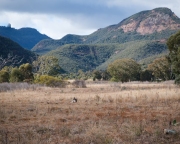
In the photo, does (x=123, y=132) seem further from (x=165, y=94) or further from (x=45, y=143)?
(x=165, y=94)

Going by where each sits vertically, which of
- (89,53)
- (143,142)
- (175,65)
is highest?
(89,53)

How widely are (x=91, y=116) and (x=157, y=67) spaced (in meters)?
62.8

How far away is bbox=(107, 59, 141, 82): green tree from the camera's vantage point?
211 ft

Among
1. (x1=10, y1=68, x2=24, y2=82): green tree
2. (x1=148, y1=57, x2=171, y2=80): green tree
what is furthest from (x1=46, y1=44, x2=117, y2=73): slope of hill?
(x1=10, y1=68, x2=24, y2=82): green tree

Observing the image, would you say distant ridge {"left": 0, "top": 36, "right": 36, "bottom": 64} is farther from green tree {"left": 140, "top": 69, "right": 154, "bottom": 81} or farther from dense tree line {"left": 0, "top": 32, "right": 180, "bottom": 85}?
green tree {"left": 140, "top": 69, "right": 154, "bottom": 81}

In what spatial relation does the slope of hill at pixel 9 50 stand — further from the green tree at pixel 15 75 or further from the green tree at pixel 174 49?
the green tree at pixel 174 49

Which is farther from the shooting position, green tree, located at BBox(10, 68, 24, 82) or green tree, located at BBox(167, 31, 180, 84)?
green tree, located at BBox(10, 68, 24, 82)

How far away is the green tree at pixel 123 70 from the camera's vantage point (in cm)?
6444

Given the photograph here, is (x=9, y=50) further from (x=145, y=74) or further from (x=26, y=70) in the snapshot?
(x=145, y=74)

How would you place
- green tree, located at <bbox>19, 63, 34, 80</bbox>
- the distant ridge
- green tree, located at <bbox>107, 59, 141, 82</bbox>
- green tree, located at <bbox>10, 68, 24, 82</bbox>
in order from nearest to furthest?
green tree, located at <bbox>10, 68, 24, 82</bbox> < green tree, located at <bbox>19, 63, 34, 80</bbox> < green tree, located at <bbox>107, 59, 141, 82</bbox> < the distant ridge

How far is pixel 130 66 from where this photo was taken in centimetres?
6800

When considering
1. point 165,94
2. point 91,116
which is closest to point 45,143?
point 91,116

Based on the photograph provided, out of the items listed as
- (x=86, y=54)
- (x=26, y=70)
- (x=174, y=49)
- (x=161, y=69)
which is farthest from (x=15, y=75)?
(x=86, y=54)

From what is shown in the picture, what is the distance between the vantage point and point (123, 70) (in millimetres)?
64500
